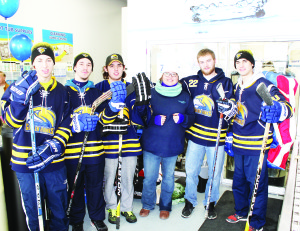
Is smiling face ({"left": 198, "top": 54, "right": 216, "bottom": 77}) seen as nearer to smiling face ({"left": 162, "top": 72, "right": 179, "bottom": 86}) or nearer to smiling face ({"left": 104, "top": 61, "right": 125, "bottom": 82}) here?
smiling face ({"left": 162, "top": 72, "right": 179, "bottom": 86})

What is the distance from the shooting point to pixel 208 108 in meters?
2.69

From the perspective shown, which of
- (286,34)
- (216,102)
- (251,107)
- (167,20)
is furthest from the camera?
(167,20)

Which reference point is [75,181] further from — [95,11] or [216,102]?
[95,11]

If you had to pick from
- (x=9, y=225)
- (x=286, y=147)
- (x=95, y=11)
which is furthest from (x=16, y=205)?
(x=95, y=11)

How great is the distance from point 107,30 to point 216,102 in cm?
474

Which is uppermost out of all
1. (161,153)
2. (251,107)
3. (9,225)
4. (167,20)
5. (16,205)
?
(167,20)

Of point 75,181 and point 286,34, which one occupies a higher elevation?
point 286,34

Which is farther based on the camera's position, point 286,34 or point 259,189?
point 286,34

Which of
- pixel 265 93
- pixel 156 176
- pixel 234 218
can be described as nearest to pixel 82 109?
pixel 156 176

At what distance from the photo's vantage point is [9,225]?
2.26m

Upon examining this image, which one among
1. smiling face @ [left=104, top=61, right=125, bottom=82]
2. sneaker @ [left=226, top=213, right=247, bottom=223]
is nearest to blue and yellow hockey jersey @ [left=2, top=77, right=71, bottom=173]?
smiling face @ [left=104, top=61, right=125, bottom=82]

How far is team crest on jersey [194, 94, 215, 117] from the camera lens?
106 inches

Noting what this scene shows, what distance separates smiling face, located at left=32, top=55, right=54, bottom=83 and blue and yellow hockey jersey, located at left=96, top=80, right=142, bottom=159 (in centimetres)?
61

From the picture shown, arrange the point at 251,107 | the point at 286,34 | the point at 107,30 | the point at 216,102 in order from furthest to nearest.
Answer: the point at 107,30
the point at 286,34
the point at 216,102
the point at 251,107
